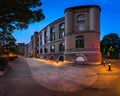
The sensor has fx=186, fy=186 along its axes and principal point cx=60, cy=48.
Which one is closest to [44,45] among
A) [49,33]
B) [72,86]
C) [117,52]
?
[49,33]

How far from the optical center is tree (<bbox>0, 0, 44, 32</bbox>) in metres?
10.6

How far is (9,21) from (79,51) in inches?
1339

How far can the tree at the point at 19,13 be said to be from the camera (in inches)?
418

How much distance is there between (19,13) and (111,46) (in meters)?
74.8

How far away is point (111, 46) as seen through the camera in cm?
8181

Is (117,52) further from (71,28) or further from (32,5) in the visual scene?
(32,5)

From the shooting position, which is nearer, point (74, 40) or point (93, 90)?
point (93, 90)

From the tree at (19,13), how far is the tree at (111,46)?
240 ft

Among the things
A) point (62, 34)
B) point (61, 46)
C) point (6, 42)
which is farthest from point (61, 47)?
point (6, 42)

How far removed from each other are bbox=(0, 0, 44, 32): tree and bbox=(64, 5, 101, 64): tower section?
1247 inches

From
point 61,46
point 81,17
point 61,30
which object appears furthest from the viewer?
point 61,30

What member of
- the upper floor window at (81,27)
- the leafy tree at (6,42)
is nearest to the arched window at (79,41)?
the upper floor window at (81,27)

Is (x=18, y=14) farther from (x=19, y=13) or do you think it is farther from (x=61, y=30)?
(x=61, y=30)

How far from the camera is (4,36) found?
14.1 meters
